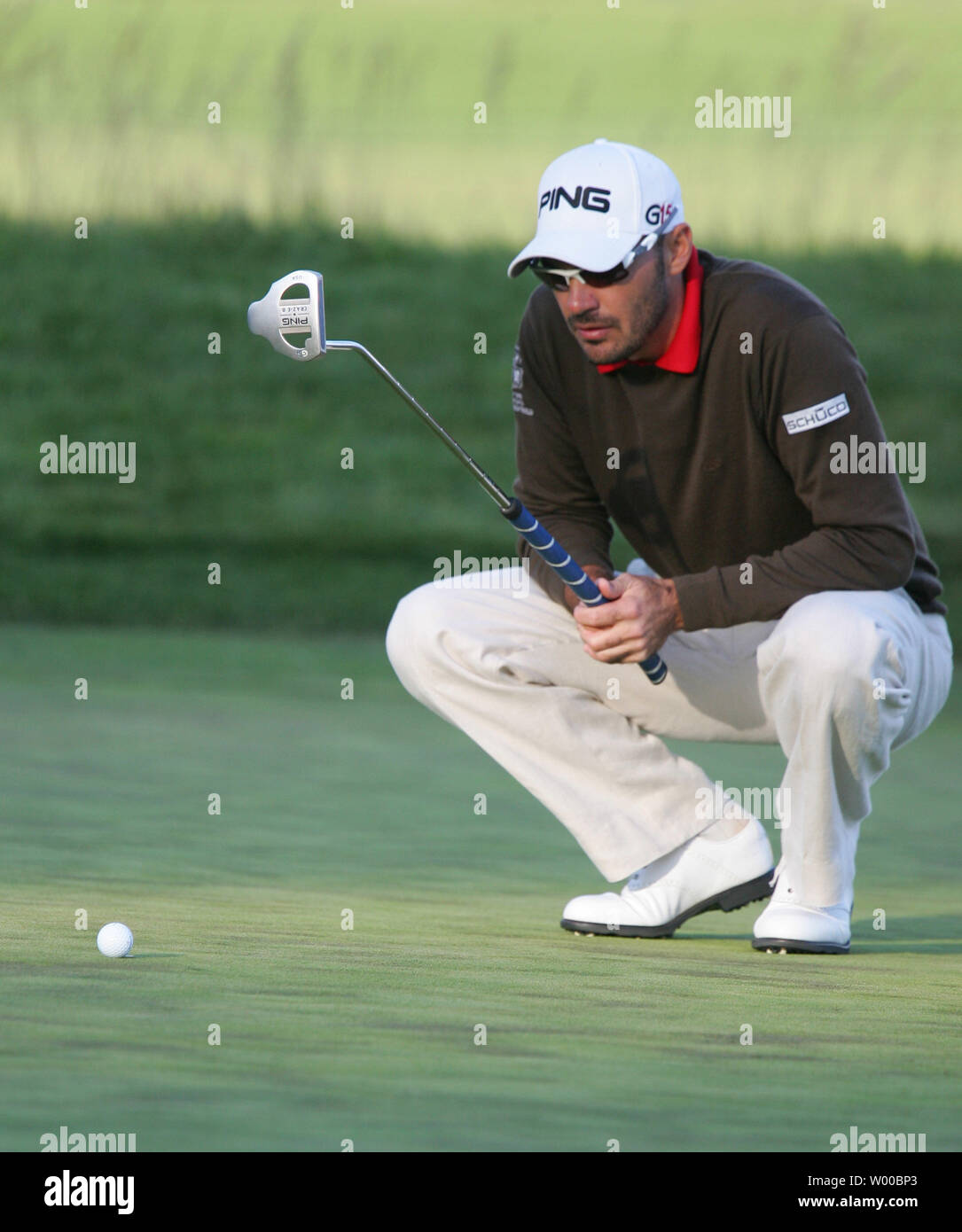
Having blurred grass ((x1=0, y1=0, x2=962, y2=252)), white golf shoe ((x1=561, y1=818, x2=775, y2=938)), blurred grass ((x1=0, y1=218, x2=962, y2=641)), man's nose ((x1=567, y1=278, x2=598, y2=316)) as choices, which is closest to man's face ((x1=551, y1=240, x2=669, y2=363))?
man's nose ((x1=567, y1=278, x2=598, y2=316))

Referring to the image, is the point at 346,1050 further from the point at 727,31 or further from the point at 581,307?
the point at 727,31

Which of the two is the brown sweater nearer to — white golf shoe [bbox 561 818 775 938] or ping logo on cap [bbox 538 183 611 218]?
ping logo on cap [bbox 538 183 611 218]

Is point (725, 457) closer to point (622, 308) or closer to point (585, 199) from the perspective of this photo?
point (622, 308)

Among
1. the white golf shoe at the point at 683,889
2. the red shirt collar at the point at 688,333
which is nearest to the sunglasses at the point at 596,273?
the red shirt collar at the point at 688,333

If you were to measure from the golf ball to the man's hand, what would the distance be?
0.76m

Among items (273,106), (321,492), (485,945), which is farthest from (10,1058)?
(273,106)

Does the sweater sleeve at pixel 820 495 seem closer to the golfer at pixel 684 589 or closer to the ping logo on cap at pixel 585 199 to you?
the golfer at pixel 684 589

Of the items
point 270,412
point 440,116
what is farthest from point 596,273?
point 440,116

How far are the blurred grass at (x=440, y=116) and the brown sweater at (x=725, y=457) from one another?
237 inches

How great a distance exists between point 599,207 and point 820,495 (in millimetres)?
470

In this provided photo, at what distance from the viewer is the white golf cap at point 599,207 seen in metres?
2.75

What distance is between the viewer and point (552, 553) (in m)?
2.84

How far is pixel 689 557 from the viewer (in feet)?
9.94
